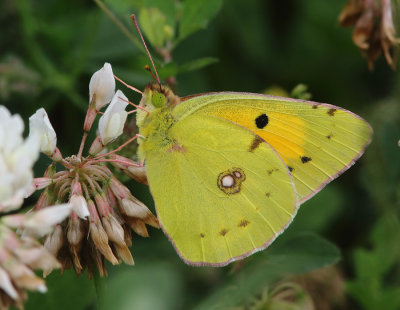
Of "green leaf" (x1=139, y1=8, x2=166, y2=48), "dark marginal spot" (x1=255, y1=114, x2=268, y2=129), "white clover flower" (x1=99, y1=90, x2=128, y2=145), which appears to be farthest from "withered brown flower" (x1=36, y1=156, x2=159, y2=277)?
"green leaf" (x1=139, y1=8, x2=166, y2=48)

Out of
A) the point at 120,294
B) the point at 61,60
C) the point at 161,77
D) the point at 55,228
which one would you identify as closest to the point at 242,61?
the point at 61,60

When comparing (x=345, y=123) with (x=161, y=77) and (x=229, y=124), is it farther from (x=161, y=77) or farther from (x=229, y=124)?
(x=161, y=77)

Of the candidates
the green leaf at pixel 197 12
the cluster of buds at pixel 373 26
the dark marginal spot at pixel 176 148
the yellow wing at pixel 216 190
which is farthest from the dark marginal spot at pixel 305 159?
the green leaf at pixel 197 12

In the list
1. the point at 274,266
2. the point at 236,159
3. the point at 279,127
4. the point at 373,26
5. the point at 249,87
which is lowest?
the point at 249,87

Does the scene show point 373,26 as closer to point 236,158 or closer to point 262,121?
point 262,121

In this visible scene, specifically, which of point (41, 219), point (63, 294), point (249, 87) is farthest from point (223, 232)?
point (249, 87)
